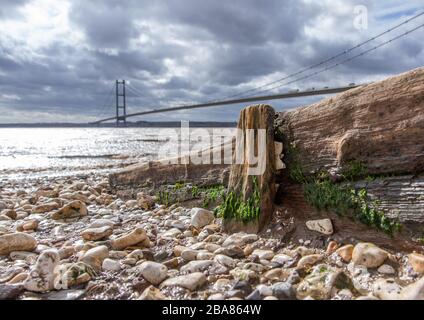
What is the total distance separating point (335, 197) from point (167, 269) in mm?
1281

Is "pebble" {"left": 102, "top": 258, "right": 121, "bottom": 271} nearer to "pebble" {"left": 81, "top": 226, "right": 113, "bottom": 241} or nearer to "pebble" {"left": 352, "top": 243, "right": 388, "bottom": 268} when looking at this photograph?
"pebble" {"left": 81, "top": 226, "right": 113, "bottom": 241}

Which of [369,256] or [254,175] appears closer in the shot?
[369,256]

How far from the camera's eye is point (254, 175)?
2844 mm

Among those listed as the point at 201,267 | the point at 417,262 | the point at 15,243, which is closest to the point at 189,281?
the point at 201,267

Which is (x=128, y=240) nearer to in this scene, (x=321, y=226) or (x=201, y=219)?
(x=201, y=219)

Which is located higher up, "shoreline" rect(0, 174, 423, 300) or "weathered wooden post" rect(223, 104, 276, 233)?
"weathered wooden post" rect(223, 104, 276, 233)

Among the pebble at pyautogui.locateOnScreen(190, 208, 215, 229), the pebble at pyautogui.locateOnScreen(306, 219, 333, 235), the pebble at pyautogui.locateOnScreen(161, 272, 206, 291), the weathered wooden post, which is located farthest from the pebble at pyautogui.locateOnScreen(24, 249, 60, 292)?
the pebble at pyautogui.locateOnScreen(306, 219, 333, 235)

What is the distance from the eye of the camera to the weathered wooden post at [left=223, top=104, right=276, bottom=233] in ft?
9.10

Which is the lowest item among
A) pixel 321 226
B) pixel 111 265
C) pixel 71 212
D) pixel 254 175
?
pixel 111 265

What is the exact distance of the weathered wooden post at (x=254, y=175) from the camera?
277cm

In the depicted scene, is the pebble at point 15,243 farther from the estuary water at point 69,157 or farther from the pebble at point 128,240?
the estuary water at point 69,157

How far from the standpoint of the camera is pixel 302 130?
279cm

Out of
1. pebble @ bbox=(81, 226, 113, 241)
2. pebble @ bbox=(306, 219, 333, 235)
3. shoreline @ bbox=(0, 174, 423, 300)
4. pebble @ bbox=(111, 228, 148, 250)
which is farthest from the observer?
pebble @ bbox=(81, 226, 113, 241)
